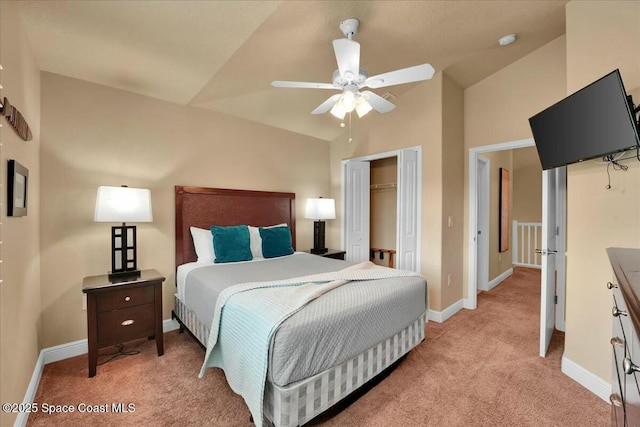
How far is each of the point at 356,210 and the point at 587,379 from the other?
10.2 ft

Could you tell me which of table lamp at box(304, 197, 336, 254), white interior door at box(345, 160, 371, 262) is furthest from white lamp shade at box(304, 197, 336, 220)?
white interior door at box(345, 160, 371, 262)

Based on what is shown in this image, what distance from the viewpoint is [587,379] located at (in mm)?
2102

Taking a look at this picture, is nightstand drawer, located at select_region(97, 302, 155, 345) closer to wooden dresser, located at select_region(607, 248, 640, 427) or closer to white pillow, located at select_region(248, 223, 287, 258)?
white pillow, located at select_region(248, 223, 287, 258)

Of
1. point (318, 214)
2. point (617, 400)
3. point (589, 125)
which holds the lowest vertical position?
point (617, 400)

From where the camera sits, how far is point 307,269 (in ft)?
8.86

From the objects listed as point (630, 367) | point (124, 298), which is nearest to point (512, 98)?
point (630, 367)

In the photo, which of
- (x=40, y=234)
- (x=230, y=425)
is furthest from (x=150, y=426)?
(x=40, y=234)

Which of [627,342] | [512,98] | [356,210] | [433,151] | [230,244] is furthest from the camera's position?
[356,210]

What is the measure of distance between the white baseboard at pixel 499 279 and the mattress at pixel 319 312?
2.95m

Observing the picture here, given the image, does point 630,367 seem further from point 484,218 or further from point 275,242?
point 484,218

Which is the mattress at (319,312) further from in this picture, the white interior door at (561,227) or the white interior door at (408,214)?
the white interior door at (561,227)

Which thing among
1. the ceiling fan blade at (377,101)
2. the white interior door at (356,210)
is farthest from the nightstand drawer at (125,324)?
the white interior door at (356,210)

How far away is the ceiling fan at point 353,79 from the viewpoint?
6.11 feet

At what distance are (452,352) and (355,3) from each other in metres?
3.12
